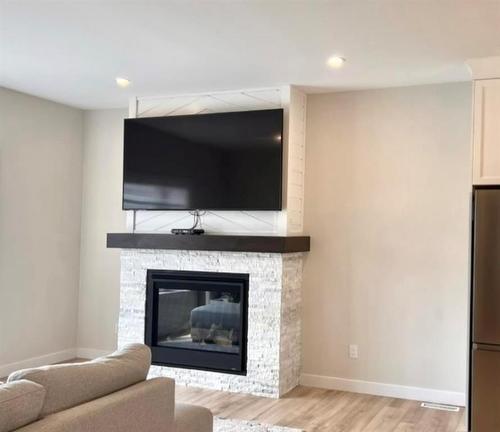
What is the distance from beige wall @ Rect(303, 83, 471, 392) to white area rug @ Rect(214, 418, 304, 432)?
1.20 m

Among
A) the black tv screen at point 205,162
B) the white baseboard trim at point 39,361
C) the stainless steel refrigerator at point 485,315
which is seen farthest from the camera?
the white baseboard trim at point 39,361

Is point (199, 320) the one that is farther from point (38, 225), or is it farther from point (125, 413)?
point (125, 413)

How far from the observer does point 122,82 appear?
4930 mm

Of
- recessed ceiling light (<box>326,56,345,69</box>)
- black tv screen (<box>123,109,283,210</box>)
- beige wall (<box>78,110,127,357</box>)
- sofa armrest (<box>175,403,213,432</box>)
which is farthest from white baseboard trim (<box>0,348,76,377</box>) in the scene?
recessed ceiling light (<box>326,56,345,69</box>)

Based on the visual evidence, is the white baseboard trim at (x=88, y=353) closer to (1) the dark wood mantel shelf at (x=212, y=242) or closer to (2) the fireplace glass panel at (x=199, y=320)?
(2) the fireplace glass panel at (x=199, y=320)

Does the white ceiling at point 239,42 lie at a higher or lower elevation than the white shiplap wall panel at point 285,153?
higher

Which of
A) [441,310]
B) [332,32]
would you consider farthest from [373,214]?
[332,32]

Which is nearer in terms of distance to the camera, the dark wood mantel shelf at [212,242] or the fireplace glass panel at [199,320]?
the dark wood mantel shelf at [212,242]

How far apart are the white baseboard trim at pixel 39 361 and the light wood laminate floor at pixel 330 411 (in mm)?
1614

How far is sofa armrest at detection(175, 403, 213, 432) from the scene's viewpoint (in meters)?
2.54

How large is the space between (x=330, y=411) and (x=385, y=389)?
693 mm

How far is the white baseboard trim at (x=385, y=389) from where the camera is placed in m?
4.67

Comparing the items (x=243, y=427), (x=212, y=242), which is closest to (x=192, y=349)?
(x=212, y=242)

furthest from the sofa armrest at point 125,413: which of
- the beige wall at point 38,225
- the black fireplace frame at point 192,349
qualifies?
the beige wall at point 38,225
